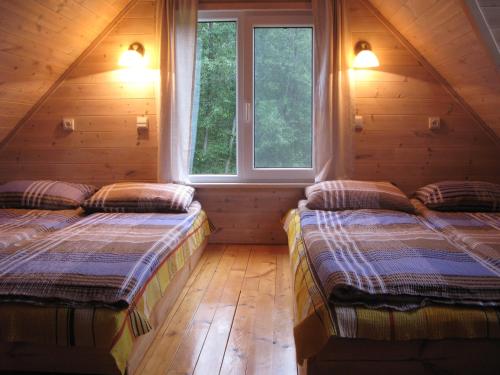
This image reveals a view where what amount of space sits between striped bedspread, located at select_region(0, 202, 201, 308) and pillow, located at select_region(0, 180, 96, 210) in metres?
0.52

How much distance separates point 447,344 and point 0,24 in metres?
2.77

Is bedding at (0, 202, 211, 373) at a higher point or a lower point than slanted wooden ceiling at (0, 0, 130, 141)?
lower

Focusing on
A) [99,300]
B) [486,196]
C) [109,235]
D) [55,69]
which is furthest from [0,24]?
[486,196]

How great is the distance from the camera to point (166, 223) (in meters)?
2.82

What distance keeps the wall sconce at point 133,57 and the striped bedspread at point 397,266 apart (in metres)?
1.88

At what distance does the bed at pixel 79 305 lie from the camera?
5.31ft

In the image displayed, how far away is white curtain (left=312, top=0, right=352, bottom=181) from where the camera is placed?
341 centimetres

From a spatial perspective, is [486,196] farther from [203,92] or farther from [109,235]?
[109,235]

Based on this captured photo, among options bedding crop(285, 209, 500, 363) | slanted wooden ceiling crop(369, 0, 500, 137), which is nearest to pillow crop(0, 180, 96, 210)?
bedding crop(285, 209, 500, 363)

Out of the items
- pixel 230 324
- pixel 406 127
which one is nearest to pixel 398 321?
pixel 230 324

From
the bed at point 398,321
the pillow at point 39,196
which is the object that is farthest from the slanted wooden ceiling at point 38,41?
the bed at point 398,321

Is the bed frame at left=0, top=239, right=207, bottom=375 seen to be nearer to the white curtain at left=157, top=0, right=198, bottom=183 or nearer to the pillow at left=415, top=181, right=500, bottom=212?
the white curtain at left=157, top=0, right=198, bottom=183

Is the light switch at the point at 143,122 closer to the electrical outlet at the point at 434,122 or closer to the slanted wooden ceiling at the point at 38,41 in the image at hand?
the slanted wooden ceiling at the point at 38,41

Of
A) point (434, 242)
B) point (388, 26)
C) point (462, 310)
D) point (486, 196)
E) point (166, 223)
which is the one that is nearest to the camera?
point (462, 310)
